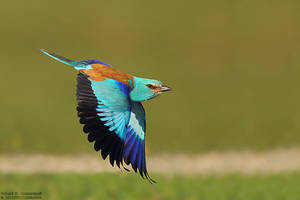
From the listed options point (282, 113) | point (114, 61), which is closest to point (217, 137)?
point (282, 113)

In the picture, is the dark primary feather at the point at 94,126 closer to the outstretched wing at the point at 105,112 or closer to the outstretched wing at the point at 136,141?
the outstretched wing at the point at 105,112

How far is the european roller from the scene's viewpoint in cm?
591

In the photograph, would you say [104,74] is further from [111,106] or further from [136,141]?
[136,141]

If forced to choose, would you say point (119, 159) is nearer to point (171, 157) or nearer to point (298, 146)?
point (171, 157)

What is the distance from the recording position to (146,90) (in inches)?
246

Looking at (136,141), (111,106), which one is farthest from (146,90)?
(136,141)

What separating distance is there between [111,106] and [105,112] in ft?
0.25

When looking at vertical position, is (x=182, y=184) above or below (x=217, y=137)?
below

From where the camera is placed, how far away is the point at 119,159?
19.9 feet

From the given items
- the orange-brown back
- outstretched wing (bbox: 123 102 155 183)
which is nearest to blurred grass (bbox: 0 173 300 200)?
outstretched wing (bbox: 123 102 155 183)

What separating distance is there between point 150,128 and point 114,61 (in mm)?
1475

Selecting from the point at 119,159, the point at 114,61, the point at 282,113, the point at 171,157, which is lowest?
the point at 119,159

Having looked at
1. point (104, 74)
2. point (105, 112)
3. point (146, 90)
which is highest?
point (104, 74)

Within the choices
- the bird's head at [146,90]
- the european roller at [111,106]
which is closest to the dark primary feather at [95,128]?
the european roller at [111,106]
